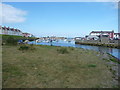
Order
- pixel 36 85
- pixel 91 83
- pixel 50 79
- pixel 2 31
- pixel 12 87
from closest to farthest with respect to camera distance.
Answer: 1. pixel 12 87
2. pixel 36 85
3. pixel 91 83
4. pixel 50 79
5. pixel 2 31

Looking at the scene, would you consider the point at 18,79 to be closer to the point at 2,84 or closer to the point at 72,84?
the point at 2,84

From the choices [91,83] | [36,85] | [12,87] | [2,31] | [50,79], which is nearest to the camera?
[12,87]

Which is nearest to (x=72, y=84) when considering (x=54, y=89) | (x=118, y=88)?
(x=54, y=89)

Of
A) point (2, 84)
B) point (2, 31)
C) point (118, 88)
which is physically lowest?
point (118, 88)

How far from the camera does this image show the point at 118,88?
4.36m

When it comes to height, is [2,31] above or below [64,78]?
above

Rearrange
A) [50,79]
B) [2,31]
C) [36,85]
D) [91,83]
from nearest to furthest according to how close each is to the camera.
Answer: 1. [36,85]
2. [91,83]
3. [50,79]
4. [2,31]

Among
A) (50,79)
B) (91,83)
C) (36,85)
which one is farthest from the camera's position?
(50,79)

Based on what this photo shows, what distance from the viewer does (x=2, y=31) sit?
255 ft

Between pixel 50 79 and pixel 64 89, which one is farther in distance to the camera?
pixel 50 79

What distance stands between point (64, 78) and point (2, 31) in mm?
86358

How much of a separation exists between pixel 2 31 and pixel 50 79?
86.1 metres

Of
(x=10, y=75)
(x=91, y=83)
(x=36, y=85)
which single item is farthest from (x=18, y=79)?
(x=91, y=83)

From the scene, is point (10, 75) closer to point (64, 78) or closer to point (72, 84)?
point (64, 78)
